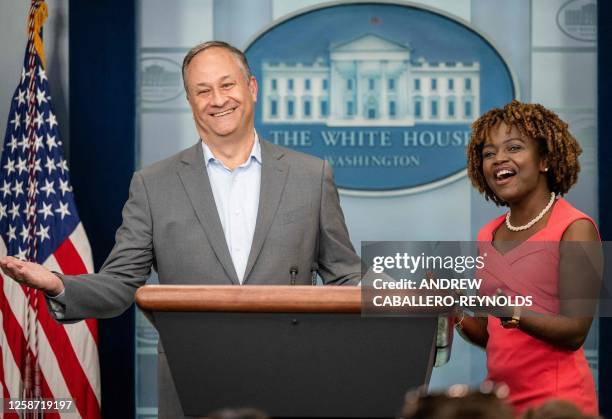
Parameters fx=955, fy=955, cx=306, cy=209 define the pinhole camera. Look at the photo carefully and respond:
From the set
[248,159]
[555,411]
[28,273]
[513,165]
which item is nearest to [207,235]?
[248,159]

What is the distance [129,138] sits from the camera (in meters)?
4.34

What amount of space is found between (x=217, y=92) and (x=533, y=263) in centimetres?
92

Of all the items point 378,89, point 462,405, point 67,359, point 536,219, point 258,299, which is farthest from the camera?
point 378,89

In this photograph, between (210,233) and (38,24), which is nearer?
(210,233)

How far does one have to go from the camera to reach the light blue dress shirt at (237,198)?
248 cm

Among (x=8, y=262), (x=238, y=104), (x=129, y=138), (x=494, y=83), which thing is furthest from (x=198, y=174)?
(x=494, y=83)

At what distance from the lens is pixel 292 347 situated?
1.57 metres

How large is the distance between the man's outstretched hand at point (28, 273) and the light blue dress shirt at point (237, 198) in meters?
0.52

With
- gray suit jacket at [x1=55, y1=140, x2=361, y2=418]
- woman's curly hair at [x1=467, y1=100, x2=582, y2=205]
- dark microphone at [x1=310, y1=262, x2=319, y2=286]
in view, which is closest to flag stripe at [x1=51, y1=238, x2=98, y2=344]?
gray suit jacket at [x1=55, y1=140, x2=361, y2=418]

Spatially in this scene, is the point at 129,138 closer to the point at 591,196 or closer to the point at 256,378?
the point at 591,196

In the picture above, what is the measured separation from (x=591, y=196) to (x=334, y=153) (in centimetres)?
120

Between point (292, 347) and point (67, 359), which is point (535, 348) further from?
point (67, 359)

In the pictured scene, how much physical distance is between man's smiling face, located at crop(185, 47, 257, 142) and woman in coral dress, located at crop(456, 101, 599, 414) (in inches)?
24.9

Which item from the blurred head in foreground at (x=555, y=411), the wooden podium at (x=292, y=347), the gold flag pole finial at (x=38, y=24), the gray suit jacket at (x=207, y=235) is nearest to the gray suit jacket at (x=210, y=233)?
the gray suit jacket at (x=207, y=235)
